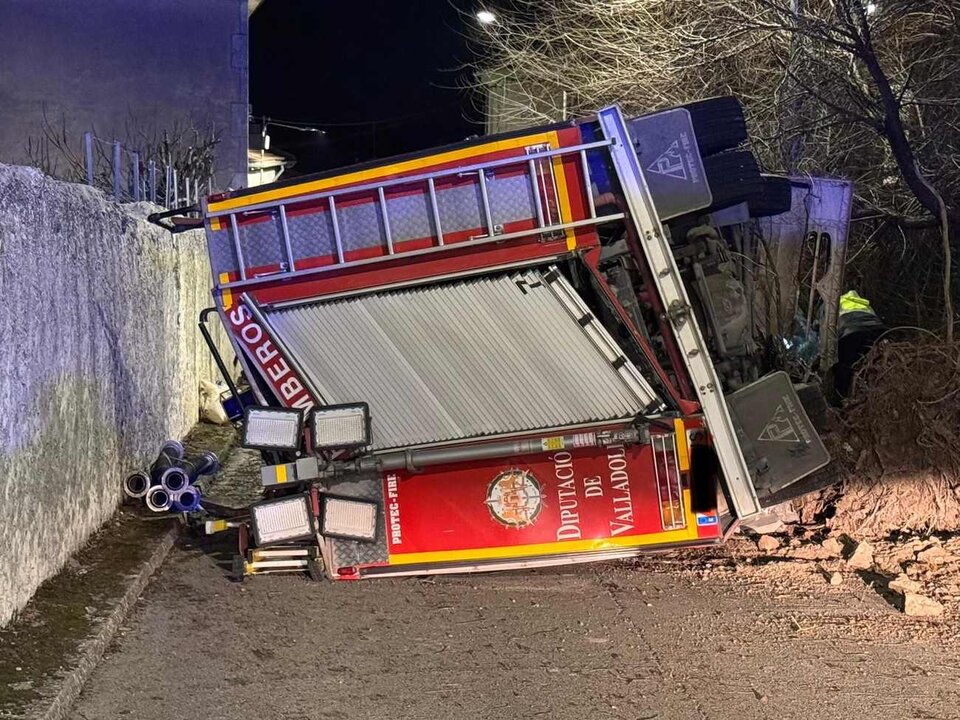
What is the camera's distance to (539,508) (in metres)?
5.84

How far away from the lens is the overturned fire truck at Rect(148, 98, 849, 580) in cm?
565

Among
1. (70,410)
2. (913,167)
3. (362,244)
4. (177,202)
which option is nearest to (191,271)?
(177,202)

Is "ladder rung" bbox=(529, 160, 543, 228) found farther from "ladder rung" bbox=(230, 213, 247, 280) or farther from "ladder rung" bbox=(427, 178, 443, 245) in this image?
"ladder rung" bbox=(230, 213, 247, 280)

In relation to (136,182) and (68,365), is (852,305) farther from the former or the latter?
(136,182)

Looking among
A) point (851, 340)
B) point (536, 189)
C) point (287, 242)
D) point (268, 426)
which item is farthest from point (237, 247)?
point (851, 340)

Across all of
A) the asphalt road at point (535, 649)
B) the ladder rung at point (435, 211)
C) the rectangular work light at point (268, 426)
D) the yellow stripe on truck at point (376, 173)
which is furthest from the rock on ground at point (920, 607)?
the rectangular work light at point (268, 426)

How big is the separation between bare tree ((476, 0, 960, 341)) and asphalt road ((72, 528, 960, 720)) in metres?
2.81

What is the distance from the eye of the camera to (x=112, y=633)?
17.4 feet

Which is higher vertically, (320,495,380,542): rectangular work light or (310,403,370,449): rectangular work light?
(310,403,370,449): rectangular work light

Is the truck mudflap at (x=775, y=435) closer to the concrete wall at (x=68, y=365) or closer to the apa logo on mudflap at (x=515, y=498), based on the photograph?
the apa logo on mudflap at (x=515, y=498)

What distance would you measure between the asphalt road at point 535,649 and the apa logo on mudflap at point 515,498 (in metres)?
0.54

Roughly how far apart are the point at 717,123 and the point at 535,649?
3.37m

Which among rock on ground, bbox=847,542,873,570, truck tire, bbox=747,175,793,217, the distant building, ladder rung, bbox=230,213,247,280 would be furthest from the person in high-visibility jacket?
the distant building

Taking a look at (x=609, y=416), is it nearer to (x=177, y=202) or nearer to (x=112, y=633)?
(x=112, y=633)
